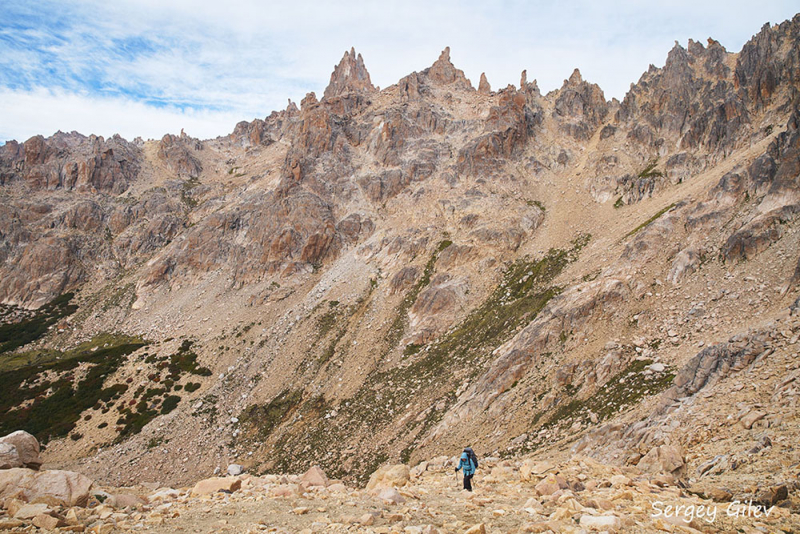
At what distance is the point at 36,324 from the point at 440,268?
104567 mm

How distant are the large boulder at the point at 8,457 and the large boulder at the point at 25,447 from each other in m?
0.20

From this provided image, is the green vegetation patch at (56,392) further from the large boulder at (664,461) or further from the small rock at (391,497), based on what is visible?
the large boulder at (664,461)

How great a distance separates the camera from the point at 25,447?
50.2ft

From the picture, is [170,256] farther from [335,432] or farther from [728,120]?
[728,120]

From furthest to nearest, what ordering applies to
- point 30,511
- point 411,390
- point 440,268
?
point 440,268
point 411,390
point 30,511

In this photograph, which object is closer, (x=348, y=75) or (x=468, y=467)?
(x=468, y=467)

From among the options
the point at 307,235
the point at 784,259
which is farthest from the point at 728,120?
the point at 307,235

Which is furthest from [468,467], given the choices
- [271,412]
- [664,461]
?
[271,412]

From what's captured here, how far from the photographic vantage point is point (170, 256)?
10200 centimetres

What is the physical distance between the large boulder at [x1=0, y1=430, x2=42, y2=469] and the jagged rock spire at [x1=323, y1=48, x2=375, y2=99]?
503 ft

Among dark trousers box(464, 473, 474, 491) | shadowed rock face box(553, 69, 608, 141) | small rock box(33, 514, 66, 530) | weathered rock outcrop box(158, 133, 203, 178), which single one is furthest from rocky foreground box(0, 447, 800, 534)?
weathered rock outcrop box(158, 133, 203, 178)

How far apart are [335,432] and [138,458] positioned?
28111 mm

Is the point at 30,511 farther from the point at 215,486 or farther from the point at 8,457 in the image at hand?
the point at 215,486

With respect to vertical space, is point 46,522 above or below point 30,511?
below
